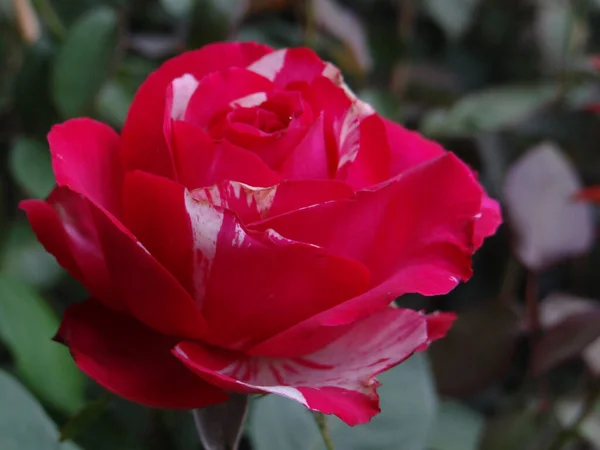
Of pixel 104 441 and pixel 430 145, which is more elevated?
pixel 430 145

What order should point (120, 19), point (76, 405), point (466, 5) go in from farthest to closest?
point (466, 5)
point (120, 19)
point (76, 405)

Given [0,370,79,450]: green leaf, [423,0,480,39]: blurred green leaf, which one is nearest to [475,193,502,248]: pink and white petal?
[0,370,79,450]: green leaf

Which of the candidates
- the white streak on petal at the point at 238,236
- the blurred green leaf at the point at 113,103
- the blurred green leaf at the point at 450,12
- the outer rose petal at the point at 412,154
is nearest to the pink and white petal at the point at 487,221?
the outer rose petal at the point at 412,154

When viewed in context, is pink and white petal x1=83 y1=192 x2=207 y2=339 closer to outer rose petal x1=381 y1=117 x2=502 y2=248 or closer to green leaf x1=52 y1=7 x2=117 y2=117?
outer rose petal x1=381 y1=117 x2=502 y2=248

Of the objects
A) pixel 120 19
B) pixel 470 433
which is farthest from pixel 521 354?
pixel 120 19

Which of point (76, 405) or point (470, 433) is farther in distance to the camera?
point (470, 433)

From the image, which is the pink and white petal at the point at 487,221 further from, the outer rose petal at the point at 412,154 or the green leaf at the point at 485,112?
the green leaf at the point at 485,112

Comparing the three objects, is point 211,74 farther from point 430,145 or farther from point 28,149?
point 28,149

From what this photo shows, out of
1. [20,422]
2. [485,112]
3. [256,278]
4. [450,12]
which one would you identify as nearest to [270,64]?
[256,278]
